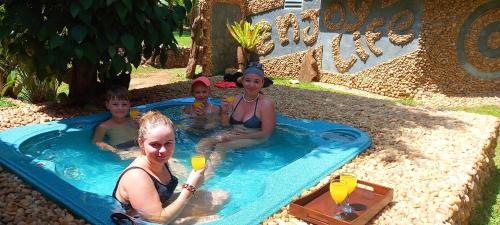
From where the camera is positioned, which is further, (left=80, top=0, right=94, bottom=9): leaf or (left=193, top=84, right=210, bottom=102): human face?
(left=193, top=84, right=210, bottom=102): human face

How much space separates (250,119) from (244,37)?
796cm

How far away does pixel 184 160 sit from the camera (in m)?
4.66

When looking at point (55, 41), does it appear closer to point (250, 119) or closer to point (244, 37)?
point (250, 119)

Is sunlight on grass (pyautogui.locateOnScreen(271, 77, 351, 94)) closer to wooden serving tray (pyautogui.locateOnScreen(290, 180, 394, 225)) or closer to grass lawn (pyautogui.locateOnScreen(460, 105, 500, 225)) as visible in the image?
grass lawn (pyautogui.locateOnScreen(460, 105, 500, 225))

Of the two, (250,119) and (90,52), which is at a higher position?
(90,52)

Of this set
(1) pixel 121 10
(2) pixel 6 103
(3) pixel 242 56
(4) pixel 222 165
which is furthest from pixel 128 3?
(3) pixel 242 56

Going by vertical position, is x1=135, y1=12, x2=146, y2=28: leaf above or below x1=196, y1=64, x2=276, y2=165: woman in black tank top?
above

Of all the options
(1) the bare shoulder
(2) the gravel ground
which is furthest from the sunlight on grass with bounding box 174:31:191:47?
(1) the bare shoulder

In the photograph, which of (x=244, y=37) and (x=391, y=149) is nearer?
(x=391, y=149)

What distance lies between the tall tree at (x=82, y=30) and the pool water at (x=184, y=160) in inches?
41.0

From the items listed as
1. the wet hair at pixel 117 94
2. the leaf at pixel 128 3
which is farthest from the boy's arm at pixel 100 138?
the leaf at pixel 128 3

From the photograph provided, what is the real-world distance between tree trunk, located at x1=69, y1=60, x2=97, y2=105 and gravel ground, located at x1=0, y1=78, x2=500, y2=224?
25 cm

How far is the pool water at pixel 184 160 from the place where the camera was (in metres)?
3.91

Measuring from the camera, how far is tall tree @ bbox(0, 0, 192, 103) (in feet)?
16.0
